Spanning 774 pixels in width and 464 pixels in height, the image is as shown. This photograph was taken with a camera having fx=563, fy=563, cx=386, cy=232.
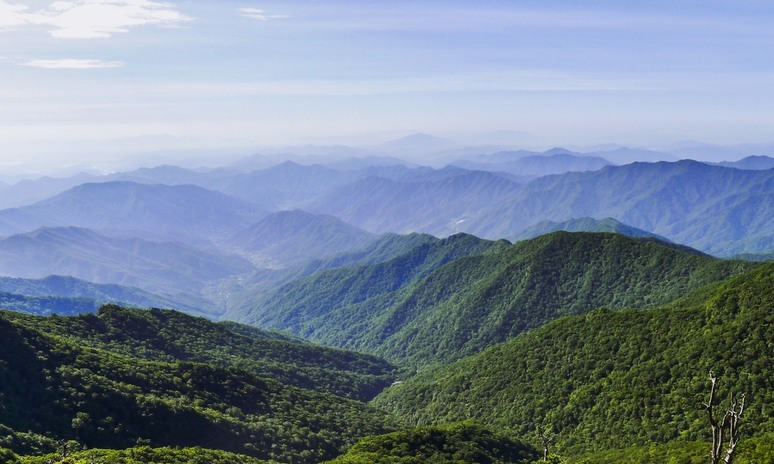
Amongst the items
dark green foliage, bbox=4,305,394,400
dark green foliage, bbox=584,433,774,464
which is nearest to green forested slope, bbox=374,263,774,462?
dark green foliage, bbox=584,433,774,464

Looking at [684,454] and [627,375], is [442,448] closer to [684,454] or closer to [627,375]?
[684,454]

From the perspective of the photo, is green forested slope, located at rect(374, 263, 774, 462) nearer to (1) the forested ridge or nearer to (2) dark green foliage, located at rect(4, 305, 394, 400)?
(1) the forested ridge

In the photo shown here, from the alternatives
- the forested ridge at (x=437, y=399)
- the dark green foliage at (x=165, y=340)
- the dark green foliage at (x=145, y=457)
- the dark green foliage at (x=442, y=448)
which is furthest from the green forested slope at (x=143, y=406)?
the dark green foliage at (x=442, y=448)

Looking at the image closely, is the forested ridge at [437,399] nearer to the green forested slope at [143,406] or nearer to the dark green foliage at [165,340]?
the green forested slope at [143,406]

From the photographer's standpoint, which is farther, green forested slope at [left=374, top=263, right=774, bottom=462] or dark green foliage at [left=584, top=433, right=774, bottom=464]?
green forested slope at [left=374, top=263, right=774, bottom=462]

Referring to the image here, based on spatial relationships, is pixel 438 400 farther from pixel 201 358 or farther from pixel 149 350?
pixel 149 350

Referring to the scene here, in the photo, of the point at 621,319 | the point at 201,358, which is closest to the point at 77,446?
the point at 201,358
